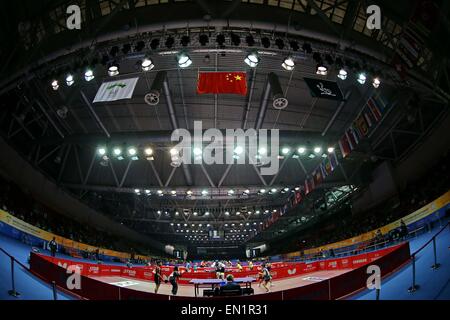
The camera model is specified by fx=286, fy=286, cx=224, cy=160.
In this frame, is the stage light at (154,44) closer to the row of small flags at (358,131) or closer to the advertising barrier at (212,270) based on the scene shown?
the row of small flags at (358,131)

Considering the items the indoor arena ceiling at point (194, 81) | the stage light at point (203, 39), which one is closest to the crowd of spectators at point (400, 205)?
the indoor arena ceiling at point (194, 81)

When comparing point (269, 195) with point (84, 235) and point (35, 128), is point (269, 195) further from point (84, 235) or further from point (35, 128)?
point (35, 128)

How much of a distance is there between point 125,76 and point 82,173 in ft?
41.7

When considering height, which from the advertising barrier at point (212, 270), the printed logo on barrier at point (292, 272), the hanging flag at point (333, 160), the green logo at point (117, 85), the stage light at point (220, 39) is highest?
the stage light at point (220, 39)

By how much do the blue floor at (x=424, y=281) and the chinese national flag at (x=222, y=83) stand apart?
29.8 ft

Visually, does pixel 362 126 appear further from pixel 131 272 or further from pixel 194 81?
pixel 131 272

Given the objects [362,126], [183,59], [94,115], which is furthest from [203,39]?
[94,115]

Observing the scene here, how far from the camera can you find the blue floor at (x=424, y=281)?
738 centimetres

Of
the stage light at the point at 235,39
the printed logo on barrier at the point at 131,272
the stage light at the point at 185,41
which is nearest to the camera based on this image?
the stage light at the point at 235,39

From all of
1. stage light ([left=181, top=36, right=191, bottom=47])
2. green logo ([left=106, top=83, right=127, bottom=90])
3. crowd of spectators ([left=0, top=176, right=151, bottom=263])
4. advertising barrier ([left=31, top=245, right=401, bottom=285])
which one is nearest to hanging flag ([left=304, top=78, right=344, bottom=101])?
stage light ([left=181, top=36, right=191, bottom=47])

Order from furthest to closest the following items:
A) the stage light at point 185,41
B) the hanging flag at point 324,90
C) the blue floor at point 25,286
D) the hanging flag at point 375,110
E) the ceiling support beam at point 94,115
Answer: the ceiling support beam at point 94,115 < the hanging flag at point 375,110 < the hanging flag at point 324,90 < the stage light at point 185,41 < the blue floor at point 25,286

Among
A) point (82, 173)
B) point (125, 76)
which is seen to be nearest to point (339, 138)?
point (125, 76)

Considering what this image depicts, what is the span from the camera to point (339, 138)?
17531mm

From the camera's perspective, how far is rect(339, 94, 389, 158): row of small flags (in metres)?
13.4
